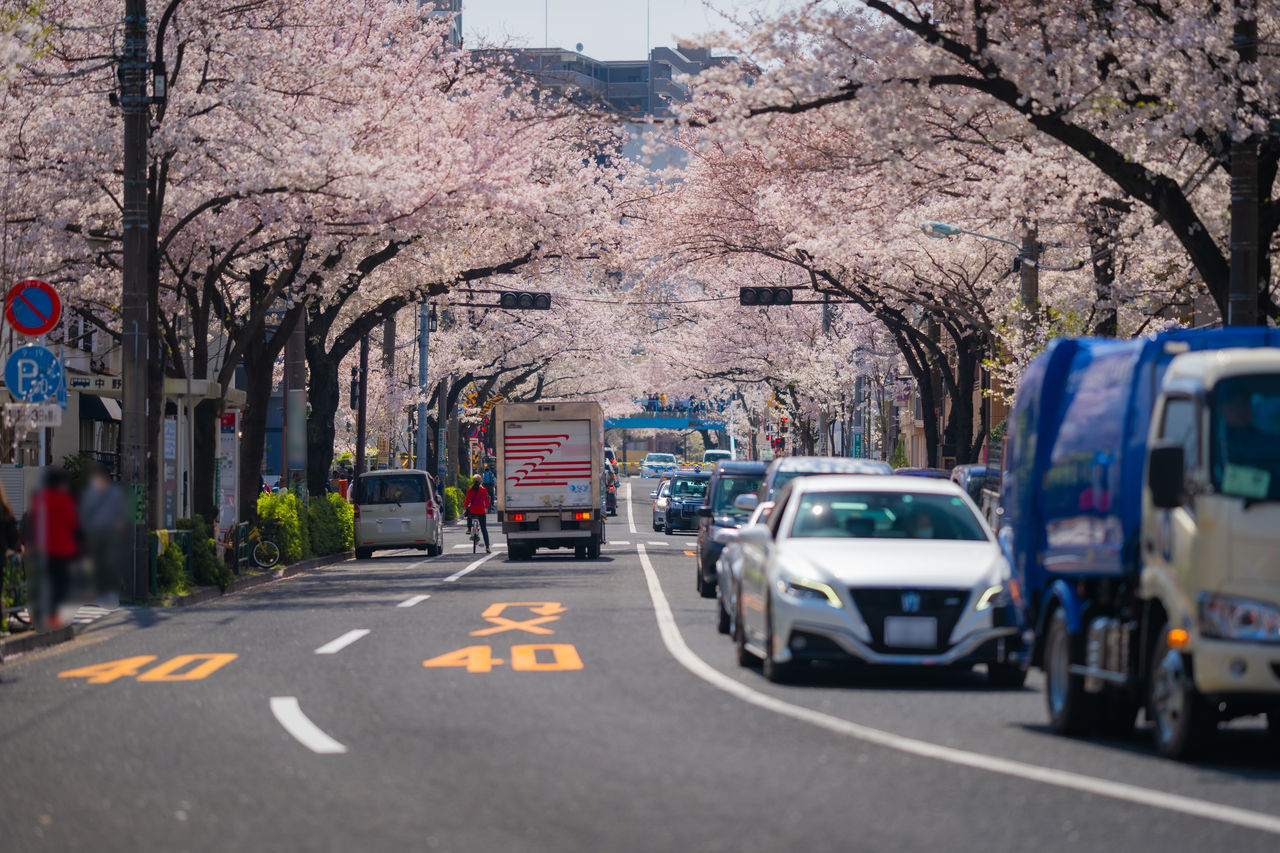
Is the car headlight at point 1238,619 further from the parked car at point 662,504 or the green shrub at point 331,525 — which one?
the parked car at point 662,504

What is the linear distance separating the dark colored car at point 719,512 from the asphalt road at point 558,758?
18.4 ft

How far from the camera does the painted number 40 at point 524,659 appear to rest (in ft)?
43.4

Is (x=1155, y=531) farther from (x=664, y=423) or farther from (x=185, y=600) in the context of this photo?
(x=664, y=423)

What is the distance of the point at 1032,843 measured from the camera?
618 centimetres

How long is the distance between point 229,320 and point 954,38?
1721 centimetres

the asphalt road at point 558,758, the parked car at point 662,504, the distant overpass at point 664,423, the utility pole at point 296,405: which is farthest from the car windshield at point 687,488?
the distant overpass at point 664,423

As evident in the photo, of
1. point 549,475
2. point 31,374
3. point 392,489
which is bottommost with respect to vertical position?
point 392,489

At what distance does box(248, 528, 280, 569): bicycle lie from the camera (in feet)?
95.9

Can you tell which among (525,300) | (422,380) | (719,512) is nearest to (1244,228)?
(719,512)

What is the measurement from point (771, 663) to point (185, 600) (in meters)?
12.6

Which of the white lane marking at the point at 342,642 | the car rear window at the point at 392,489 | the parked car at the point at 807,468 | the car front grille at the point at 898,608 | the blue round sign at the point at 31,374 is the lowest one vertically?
the white lane marking at the point at 342,642

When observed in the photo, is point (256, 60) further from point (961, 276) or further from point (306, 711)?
point (961, 276)

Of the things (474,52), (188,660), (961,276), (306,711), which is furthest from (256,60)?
(961,276)

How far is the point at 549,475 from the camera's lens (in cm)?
3484
